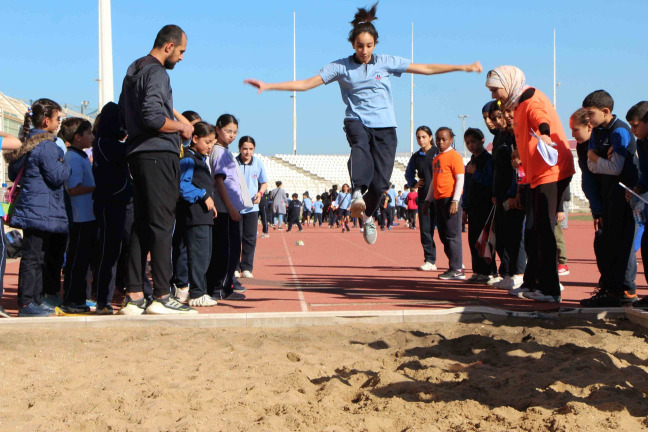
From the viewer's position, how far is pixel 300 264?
12609 millimetres

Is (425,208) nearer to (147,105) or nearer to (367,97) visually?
(367,97)

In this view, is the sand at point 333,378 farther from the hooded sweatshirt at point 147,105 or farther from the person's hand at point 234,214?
the person's hand at point 234,214

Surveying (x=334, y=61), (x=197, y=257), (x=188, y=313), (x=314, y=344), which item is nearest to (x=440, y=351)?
(x=314, y=344)

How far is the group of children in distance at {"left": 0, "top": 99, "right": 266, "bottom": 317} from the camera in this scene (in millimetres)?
6090

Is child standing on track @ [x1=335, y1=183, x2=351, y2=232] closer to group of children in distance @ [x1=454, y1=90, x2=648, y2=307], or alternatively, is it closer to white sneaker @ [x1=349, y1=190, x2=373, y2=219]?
group of children in distance @ [x1=454, y1=90, x2=648, y2=307]

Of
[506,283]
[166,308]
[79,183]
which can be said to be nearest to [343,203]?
[506,283]

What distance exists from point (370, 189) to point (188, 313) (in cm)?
224

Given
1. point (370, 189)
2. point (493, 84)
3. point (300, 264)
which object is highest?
point (493, 84)

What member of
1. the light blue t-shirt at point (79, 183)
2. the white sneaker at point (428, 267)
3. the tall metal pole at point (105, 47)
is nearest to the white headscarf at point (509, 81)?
the light blue t-shirt at point (79, 183)

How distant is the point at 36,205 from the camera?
6055mm

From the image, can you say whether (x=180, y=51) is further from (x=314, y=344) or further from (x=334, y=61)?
(x=314, y=344)

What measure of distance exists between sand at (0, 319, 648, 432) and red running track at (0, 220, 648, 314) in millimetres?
1152

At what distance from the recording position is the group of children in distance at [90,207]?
609cm

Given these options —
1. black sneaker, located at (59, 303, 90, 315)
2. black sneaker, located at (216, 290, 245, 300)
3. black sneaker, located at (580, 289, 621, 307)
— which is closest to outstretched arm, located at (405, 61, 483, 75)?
black sneaker, located at (580, 289, 621, 307)
